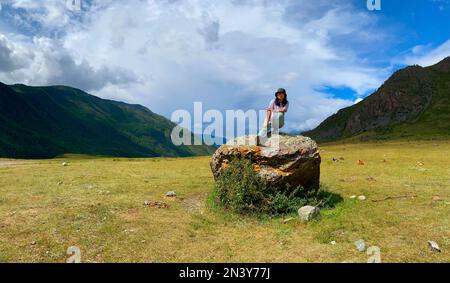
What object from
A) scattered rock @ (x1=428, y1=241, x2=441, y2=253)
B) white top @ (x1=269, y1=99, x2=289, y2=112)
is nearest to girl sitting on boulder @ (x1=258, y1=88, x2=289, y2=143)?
white top @ (x1=269, y1=99, x2=289, y2=112)

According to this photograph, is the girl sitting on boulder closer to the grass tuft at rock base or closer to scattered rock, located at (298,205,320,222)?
the grass tuft at rock base

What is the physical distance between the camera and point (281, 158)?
67.9 ft

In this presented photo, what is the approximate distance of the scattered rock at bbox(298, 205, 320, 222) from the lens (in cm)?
1830

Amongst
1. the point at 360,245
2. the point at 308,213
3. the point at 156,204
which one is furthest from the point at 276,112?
the point at 360,245

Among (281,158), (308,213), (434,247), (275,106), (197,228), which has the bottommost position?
(197,228)

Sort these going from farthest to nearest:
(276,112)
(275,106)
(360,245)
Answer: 1. (275,106)
2. (276,112)
3. (360,245)

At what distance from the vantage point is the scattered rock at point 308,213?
60.0ft

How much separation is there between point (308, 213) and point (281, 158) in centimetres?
358

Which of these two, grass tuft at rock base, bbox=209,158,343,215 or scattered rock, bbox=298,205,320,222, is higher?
grass tuft at rock base, bbox=209,158,343,215

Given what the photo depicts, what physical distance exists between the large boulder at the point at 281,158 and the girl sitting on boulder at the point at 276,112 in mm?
588

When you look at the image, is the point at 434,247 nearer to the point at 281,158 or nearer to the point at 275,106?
the point at 281,158

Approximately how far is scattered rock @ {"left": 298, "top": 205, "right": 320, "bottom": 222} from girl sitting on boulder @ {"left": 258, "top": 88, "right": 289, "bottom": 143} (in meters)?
5.27

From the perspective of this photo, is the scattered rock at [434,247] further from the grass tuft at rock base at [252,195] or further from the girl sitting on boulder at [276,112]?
the girl sitting on boulder at [276,112]
